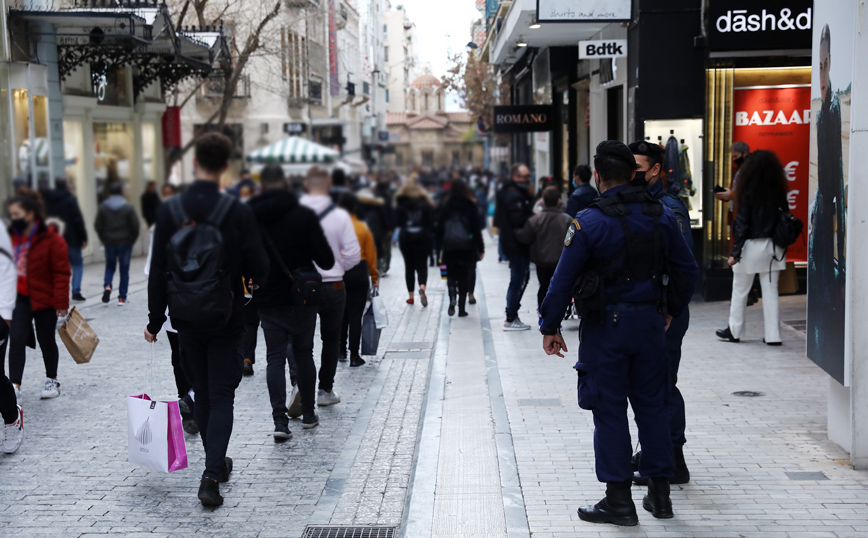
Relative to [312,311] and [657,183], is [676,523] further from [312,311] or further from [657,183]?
[312,311]

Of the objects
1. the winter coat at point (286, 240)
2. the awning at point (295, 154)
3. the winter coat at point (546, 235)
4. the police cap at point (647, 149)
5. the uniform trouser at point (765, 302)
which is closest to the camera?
the awning at point (295, 154)

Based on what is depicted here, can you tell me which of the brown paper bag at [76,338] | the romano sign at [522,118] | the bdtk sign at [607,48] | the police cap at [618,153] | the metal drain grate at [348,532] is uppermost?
the bdtk sign at [607,48]

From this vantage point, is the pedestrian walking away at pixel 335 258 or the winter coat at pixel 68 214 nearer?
the pedestrian walking away at pixel 335 258

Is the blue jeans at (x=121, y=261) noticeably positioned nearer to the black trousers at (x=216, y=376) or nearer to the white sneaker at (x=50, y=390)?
the white sneaker at (x=50, y=390)

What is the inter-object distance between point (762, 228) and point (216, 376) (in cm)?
589

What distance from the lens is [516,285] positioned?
1121cm

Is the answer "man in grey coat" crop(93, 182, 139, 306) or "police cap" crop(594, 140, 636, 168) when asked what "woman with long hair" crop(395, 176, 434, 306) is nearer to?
"man in grey coat" crop(93, 182, 139, 306)

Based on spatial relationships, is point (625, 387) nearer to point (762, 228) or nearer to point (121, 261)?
point (762, 228)

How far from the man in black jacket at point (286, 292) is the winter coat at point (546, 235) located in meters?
4.08

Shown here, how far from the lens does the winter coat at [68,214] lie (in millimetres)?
13734

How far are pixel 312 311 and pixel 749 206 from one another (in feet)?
15.6

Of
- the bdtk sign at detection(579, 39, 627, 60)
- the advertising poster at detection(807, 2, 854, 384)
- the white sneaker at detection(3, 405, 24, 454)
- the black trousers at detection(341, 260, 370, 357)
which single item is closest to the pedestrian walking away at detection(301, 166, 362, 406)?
the black trousers at detection(341, 260, 370, 357)

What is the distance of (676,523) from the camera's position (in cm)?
474

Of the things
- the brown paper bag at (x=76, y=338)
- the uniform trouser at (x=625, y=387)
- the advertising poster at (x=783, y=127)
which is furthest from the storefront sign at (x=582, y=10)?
the uniform trouser at (x=625, y=387)
